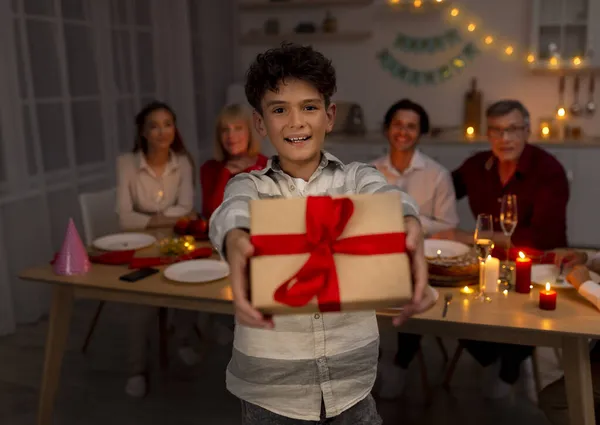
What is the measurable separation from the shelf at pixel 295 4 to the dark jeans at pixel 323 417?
431 cm

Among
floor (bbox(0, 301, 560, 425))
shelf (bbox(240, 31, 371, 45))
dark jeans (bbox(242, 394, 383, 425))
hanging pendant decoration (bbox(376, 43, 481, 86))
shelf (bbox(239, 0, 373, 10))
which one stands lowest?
floor (bbox(0, 301, 560, 425))

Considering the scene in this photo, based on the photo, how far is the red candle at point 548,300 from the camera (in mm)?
1680

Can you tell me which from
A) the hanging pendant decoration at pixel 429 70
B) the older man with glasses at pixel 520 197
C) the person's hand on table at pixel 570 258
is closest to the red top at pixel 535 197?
the older man with glasses at pixel 520 197

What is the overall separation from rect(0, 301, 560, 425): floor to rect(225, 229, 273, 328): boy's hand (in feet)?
5.34

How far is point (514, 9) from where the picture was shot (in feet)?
15.9

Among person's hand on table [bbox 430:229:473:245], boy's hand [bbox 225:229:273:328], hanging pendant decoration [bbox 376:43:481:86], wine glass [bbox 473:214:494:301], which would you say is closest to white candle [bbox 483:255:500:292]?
wine glass [bbox 473:214:494:301]

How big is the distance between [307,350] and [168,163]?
2.07m

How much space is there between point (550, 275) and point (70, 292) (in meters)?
1.60

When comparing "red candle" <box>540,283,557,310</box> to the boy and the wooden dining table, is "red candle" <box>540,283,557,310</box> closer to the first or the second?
the wooden dining table

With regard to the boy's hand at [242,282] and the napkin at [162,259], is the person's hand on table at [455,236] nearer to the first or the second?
the napkin at [162,259]

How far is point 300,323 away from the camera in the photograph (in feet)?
3.88

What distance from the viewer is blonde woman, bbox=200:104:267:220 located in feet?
9.41

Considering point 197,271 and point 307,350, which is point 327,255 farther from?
point 197,271

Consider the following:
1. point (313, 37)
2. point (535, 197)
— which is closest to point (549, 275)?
point (535, 197)
